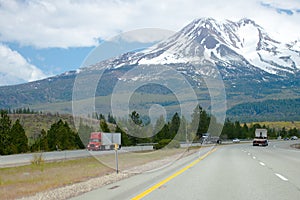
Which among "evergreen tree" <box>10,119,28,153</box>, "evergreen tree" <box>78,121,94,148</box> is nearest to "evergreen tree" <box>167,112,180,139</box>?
"evergreen tree" <box>78,121,94,148</box>

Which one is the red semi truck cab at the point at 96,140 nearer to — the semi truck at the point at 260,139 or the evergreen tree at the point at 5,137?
the evergreen tree at the point at 5,137

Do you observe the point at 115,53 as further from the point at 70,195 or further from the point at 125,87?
the point at 70,195

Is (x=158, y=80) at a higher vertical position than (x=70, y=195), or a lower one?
higher

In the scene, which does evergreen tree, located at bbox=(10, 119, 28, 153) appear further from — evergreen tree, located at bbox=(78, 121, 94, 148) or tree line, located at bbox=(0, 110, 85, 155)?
evergreen tree, located at bbox=(78, 121, 94, 148)

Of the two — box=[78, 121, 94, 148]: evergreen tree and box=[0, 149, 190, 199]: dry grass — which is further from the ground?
box=[78, 121, 94, 148]: evergreen tree

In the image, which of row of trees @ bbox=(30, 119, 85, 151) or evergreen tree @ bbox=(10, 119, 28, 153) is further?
row of trees @ bbox=(30, 119, 85, 151)

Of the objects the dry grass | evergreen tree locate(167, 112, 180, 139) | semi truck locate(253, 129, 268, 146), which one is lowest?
the dry grass

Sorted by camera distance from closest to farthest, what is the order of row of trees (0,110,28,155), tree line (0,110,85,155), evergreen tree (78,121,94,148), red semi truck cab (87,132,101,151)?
1. evergreen tree (78,121,94,148)
2. red semi truck cab (87,132,101,151)
3. row of trees (0,110,28,155)
4. tree line (0,110,85,155)

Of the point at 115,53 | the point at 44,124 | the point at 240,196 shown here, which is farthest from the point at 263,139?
the point at 44,124

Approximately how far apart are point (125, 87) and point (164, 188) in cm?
714

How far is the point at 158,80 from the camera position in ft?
84.5

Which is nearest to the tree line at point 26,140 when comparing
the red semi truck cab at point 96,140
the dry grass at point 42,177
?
the red semi truck cab at point 96,140

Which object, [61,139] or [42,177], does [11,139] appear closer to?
[61,139]

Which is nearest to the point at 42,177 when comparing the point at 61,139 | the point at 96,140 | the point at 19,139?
the point at 96,140
